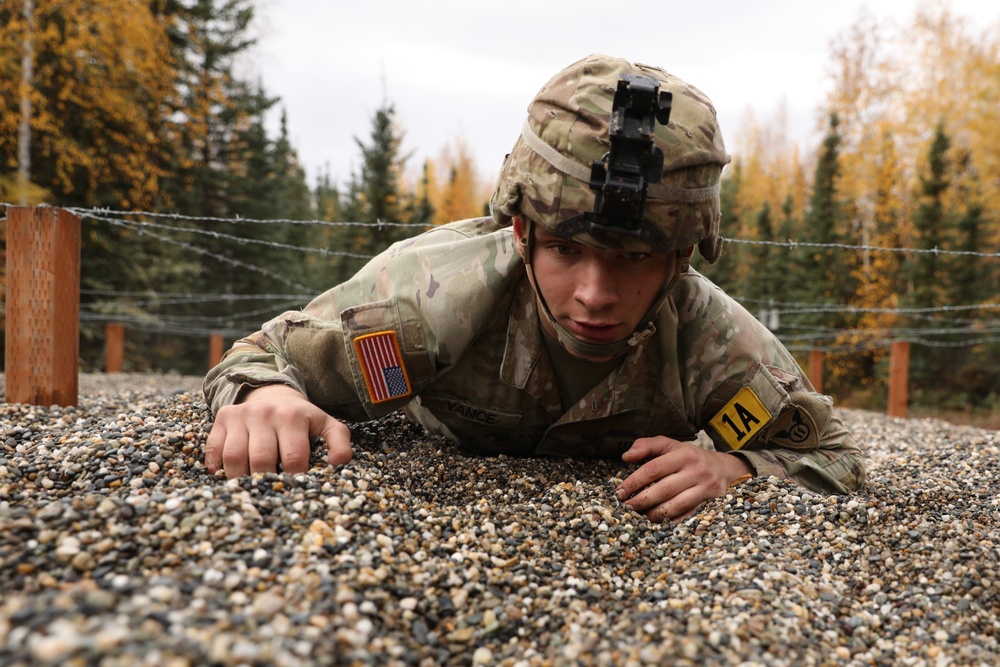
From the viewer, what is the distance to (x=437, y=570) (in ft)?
5.56

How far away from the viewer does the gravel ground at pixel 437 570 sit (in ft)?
4.08

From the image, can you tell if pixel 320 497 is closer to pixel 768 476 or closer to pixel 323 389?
pixel 323 389

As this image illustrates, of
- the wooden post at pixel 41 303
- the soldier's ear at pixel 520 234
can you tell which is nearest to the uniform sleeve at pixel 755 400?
the soldier's ear at pixel 520 234

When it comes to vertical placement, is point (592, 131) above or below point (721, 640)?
above

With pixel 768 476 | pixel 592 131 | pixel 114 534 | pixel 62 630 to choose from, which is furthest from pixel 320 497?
pixel 768 476

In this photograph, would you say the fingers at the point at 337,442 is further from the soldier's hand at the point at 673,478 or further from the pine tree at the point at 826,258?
the pine tree at the point at 826,258

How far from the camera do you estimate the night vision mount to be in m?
2.05

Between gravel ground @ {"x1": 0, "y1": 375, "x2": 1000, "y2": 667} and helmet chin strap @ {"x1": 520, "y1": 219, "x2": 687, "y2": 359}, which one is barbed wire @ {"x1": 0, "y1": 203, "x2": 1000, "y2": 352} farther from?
gravel ground @ {"x1": 0, "y1": 375, "x2": 1000, "y2": 667}

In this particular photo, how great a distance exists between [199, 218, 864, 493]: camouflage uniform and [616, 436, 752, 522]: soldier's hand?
0.77ft

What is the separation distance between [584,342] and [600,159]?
626mm

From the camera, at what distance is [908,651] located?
156cm

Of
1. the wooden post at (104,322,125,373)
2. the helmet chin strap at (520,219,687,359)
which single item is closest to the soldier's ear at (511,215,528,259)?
the helmet chin strap at (520,219,687,359)

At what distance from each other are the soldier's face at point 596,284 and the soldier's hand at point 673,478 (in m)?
0.48

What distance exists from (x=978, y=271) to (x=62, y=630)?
2447cm
